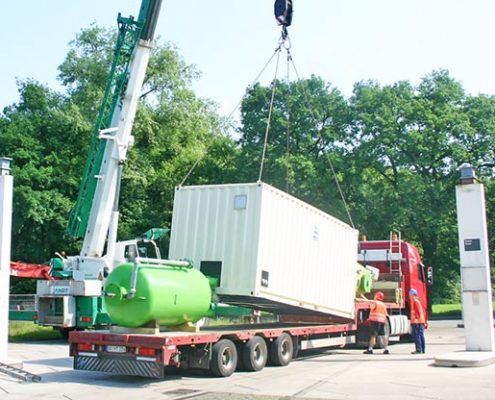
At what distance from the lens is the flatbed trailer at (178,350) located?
11.2 m

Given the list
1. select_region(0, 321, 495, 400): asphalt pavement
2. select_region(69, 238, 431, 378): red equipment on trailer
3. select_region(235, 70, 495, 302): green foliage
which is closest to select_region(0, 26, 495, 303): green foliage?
select_region(235, 70, 495, 302): green foliage

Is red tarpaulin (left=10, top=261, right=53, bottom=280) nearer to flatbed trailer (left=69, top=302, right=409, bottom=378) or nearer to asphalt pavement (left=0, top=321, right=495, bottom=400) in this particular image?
asphalt pavement (left=0, top=321, right=495, bottom=400)

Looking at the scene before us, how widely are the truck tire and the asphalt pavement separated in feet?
0.58

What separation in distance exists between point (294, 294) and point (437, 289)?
30811 millimetres

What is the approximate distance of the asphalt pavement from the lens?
10258mm

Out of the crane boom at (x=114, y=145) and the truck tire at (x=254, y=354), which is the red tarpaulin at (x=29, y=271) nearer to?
the crane boom at (x=114, y=145)

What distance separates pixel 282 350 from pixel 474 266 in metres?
5.52

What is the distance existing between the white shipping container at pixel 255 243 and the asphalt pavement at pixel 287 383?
1.63 m

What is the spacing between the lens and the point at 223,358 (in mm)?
12430

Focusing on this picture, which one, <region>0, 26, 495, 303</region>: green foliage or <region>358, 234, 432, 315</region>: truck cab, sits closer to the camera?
<region>358, 234, 432, 315</region>: truck cab

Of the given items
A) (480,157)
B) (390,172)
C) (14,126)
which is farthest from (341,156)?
(14,126)

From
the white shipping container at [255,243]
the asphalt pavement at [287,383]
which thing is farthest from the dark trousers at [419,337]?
the white shipping container at [255,243]

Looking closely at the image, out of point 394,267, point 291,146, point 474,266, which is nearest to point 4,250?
point 474,266

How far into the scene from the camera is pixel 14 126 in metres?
35.8
